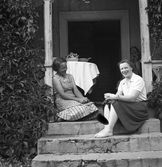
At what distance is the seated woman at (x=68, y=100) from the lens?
412cm

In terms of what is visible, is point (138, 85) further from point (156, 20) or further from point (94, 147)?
point (156, 20)

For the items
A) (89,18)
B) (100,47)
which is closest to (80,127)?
(89,18)

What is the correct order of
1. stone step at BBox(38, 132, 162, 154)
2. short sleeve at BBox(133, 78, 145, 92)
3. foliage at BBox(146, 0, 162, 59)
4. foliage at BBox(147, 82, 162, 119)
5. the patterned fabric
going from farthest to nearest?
foliage at BBox(146, 0, 162, 59) < foliage at BBox(147, 82, 162, 119) < the patterned fabric < short sleeve at BBox(133, 78, 145, 92) < stone step at BBox(38, 132, 162, 154)

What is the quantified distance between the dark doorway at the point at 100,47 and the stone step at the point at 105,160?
4878mm

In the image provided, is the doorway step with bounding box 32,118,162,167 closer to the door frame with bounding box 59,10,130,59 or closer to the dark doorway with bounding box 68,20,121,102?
the door frame with bounding box 59,10,130,59

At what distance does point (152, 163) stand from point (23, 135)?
191cm

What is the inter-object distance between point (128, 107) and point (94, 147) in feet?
2.40

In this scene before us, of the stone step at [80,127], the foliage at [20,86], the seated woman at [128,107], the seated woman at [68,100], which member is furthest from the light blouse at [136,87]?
the foliage at [20,86]

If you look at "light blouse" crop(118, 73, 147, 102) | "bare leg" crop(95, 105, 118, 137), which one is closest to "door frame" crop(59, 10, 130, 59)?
"light blouse" crop(118, 73, 147, 102)

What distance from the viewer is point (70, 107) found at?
13.8ft

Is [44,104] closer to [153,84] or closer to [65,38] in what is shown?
[153,84]

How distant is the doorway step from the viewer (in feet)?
10.8

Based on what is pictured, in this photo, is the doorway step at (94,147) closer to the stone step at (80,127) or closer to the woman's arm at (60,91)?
the stone step at (80,127)

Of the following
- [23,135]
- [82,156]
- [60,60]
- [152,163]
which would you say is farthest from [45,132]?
[152,163]
